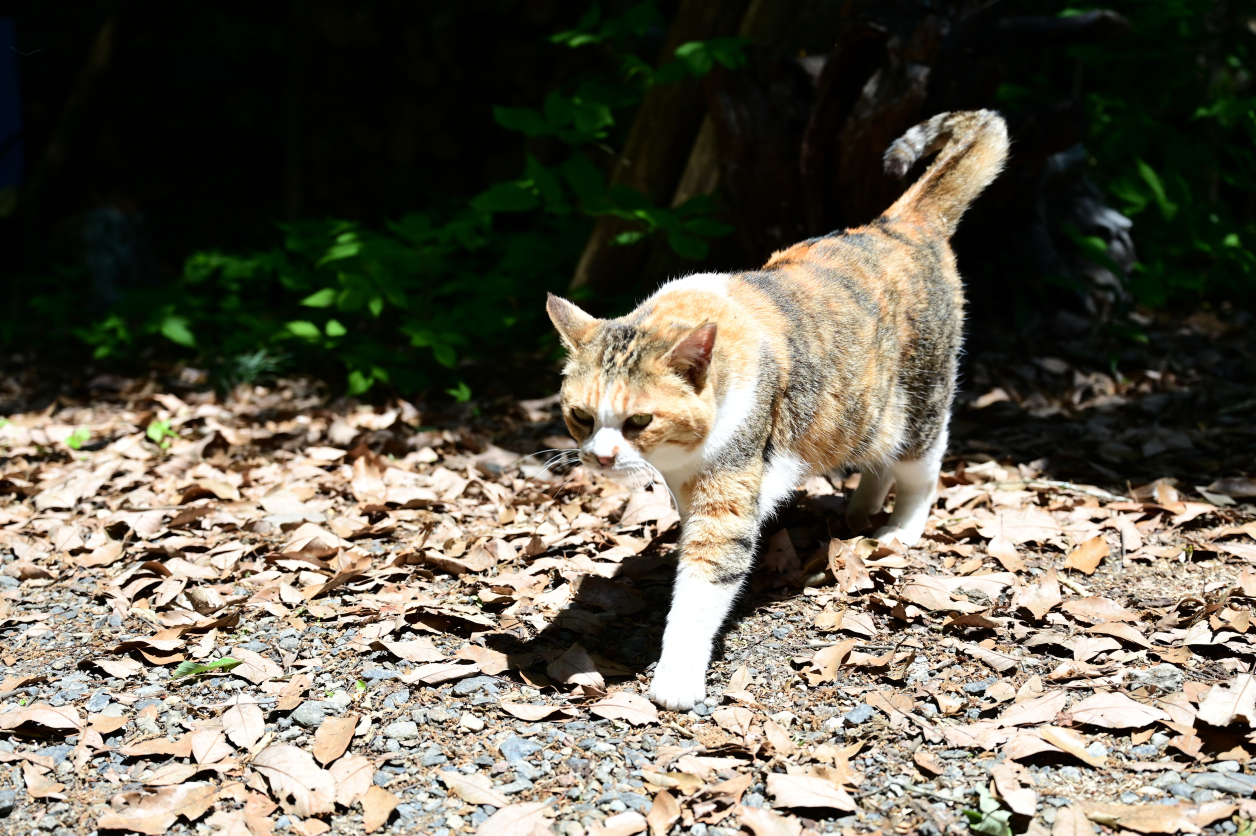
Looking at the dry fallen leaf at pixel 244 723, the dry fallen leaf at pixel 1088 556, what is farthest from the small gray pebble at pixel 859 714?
the dry fallen leaf at pixel 244 723

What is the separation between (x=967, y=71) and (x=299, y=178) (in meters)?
5.43

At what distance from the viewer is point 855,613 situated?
3.07 metres

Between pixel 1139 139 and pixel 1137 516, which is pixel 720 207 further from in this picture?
pixel 1139 139

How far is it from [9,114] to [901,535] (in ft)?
24.9

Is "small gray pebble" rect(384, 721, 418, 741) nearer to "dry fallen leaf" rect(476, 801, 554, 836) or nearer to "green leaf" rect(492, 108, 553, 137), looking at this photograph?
"dry fallen leaf" rect(476, 801, 554, 836)

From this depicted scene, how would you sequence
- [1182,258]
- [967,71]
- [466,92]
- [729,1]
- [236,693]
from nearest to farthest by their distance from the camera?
[236,693] → [967,71] → [729,1] → [1182,258] → [466,92]

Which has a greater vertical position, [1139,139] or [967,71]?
[967,71]

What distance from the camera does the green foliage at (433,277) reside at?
4.86m

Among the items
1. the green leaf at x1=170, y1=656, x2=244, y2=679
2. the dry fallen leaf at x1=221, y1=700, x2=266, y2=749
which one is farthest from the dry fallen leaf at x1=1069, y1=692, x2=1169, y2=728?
the green leaf at x1=170, y1=656, x2=244, y2=679

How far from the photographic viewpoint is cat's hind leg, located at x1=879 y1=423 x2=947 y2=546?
3570 millimetres

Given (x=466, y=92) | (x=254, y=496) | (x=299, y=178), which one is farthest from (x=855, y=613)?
(x=299, y=178)

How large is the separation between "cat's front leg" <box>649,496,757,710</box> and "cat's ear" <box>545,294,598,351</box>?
0.63m

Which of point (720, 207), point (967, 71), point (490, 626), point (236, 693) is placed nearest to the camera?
point (236, 693)

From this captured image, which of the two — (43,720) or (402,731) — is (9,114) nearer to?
(43,720)
